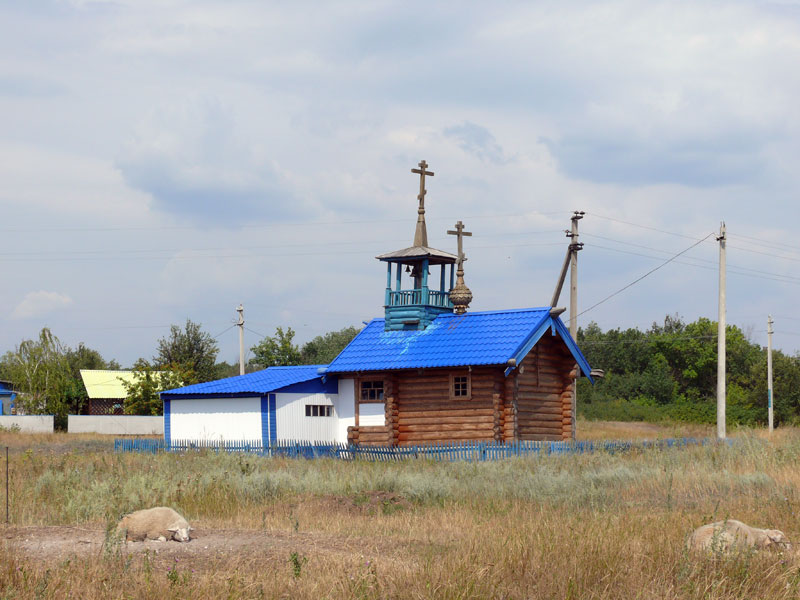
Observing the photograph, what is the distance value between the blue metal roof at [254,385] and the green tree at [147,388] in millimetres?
16493

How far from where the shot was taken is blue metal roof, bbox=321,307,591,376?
2812 centimetres

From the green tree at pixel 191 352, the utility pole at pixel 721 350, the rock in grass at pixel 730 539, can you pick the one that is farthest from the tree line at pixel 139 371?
the rock in grass at pixel 730 539

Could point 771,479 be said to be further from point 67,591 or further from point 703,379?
point 703,379

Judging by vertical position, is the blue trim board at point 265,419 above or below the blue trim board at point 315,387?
below

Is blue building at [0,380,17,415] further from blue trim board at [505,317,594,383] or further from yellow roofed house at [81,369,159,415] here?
blue trim board at [505,317,594,383]

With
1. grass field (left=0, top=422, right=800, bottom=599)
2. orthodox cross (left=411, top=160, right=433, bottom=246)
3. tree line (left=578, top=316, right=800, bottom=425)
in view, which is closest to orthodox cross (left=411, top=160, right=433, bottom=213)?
orthodox cross (left=411, top=160, right=433, bottom=246)

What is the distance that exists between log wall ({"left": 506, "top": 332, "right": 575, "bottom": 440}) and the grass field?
5.69 metres

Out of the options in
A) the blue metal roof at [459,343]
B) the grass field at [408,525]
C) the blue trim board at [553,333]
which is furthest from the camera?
the blue metal roof at [459,343]

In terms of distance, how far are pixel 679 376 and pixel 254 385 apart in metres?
56.8

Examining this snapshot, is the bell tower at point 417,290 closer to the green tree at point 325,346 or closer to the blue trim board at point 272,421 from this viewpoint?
the blue trim board at point 272,421

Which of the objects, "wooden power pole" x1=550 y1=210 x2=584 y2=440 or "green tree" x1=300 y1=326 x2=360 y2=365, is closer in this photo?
"wooden power pole" x1=550 y1=210 x2=584 y2=440

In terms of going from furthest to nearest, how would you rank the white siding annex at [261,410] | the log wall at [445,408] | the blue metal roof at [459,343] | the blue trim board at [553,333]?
the white siding annex at [261,410]
the log wall at [445,408]
the blue metal roof at [459,343]
the blue trim board at [553,333]

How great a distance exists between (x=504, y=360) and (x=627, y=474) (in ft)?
31.0

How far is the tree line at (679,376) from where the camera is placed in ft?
187
